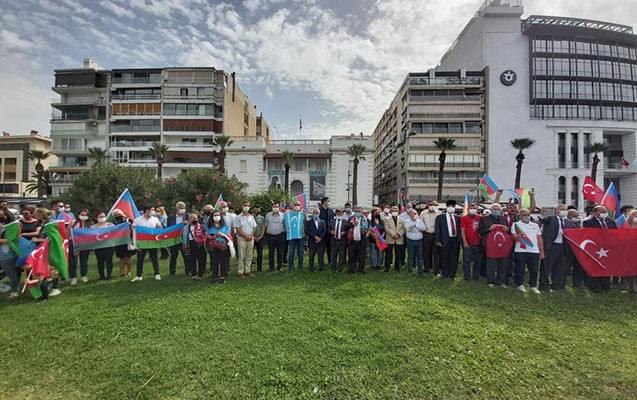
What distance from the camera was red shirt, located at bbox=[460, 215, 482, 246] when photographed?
867 centimetres

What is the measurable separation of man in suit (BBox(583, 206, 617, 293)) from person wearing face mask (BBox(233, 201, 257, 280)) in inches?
363

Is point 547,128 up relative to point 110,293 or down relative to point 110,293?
up

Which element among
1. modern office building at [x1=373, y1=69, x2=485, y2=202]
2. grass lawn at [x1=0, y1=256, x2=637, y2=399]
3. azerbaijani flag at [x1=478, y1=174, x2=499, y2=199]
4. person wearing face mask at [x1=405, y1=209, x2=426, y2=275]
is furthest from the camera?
modern office building at [x1=373, y1=69, x2=485, y2=202]

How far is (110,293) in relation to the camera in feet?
24.8

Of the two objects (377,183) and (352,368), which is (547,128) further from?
(352,368)

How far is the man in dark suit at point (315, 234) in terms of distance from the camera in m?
9.71

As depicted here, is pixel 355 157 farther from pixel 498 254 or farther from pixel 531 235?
pixel 531 235

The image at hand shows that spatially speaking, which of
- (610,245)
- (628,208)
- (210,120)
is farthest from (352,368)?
(210,120)

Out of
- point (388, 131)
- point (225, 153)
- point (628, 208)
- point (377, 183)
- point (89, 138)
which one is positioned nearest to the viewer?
point (628, 208)

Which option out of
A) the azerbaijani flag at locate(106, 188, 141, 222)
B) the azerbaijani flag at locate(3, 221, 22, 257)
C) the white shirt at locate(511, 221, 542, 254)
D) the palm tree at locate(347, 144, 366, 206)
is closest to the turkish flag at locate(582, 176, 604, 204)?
the white shirt at locate(511, 221, 542, 254)

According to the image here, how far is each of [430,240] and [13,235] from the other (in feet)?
34.7

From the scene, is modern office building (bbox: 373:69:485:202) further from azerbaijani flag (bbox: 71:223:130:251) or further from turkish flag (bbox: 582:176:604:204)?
azerbaijani flag (bbox: 71:223:130:251)

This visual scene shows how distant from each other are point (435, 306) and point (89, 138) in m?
59.6

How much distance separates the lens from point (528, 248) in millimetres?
7938
